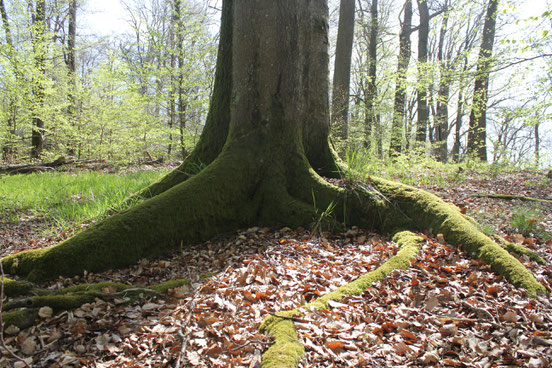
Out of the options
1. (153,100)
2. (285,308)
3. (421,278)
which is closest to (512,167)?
(421,278)

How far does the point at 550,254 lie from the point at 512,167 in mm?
6897

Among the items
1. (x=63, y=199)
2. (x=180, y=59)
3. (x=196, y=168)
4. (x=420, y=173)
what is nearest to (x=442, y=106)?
(x=420, y=173)

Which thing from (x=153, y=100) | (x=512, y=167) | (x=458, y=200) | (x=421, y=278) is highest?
(x=153, y=100)

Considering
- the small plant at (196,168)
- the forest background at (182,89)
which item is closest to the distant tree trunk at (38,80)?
the forest background at (182,89)

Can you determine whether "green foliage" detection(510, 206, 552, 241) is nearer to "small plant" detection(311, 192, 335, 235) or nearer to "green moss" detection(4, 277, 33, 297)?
"small plant" detection(311, 192, 335, 235)

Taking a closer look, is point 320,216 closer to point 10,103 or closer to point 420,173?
point 420,173

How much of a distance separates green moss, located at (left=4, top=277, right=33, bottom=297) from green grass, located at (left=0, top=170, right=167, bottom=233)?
181 centimetres

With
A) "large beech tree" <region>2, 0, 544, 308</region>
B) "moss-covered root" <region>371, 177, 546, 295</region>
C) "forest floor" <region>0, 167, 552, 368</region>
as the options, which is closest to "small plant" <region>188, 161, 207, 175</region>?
"large beech tree" <region>2, 0, 544, 308</region>

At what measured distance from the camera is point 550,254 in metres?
3.02

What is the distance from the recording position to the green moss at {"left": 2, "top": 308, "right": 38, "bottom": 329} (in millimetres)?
2045

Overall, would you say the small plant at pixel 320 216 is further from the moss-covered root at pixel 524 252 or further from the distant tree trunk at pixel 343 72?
Result: the distant tree trunk at pixel 343 72

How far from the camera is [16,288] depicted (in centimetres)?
245

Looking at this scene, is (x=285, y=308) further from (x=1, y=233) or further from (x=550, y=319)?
(x=1, y=233)

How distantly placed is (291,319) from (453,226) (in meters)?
Result: 2.14
